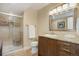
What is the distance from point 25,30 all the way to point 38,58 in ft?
1.35

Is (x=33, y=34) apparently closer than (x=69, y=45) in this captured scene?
No

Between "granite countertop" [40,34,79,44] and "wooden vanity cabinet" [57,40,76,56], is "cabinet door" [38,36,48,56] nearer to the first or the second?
"granite countertop" [40,34,79,44]

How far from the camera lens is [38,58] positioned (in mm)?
1672

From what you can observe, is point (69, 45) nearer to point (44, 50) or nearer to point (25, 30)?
point (44, 50)

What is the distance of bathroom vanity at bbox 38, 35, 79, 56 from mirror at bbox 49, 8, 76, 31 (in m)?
0.13

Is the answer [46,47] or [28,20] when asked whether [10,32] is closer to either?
[28,20]

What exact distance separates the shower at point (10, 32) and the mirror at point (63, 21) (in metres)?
0.44

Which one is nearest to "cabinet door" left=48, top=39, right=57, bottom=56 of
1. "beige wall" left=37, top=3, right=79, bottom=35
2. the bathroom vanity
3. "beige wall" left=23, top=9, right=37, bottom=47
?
the bathroom vanity

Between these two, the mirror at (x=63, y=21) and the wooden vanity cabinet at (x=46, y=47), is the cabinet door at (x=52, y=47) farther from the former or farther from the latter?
the mirror at (x=63, y=21)

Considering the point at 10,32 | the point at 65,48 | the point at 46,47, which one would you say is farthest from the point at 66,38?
the point at 10,32

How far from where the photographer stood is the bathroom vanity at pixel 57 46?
62.0 inches

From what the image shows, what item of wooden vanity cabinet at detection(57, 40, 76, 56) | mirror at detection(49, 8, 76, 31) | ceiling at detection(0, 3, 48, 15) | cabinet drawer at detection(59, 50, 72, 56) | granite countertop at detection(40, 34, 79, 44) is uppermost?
ceiling at detection(0, 3, 48, 15)

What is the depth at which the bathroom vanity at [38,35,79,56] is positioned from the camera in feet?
5.16

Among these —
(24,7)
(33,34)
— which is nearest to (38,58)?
(33,34)
